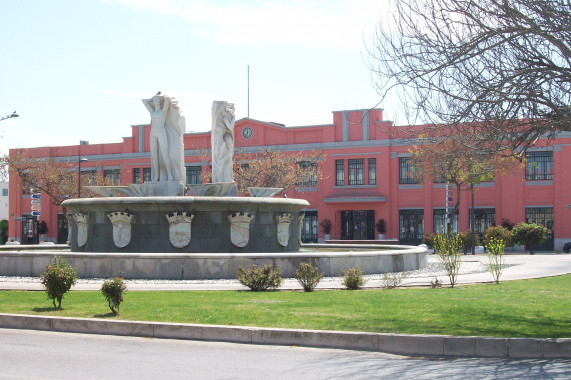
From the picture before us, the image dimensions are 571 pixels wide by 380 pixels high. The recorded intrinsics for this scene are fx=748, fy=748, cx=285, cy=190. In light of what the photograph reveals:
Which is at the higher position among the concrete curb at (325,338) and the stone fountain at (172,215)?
the stone fountain at (172,215)

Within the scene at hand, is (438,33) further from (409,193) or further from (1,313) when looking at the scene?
(409,193)

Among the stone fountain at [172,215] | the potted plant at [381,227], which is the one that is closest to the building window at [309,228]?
the potted plant at [381,227]

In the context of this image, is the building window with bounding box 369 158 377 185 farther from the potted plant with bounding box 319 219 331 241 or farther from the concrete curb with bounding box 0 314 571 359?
the concrete curb with bounding box 0 314 571 359

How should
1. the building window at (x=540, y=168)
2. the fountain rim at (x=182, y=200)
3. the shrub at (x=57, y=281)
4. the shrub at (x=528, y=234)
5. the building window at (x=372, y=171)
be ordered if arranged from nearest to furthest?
the shrub at (x=57, y=281), the fountain rim at (x=182, y=200), the shrub at (x=528, y=234), the building window at (x=540, y=168), the building window at (x=372, y=171)

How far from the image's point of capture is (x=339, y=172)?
2189 inches

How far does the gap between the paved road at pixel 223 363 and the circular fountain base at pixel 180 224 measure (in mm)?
10113

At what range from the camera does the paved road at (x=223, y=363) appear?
316 inches

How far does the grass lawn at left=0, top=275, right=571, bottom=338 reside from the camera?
10.5m

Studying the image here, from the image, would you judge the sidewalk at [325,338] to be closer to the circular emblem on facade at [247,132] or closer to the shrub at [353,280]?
the shrub at [353,280]

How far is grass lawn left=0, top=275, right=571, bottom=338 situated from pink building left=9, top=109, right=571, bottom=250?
33.5 meters

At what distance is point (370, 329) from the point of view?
10148mm

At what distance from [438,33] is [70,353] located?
7.06 m

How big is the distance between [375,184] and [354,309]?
4219 centimetres

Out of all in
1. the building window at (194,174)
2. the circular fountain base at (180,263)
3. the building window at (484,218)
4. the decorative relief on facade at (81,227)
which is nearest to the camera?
the circular fountain base at (180,263)
